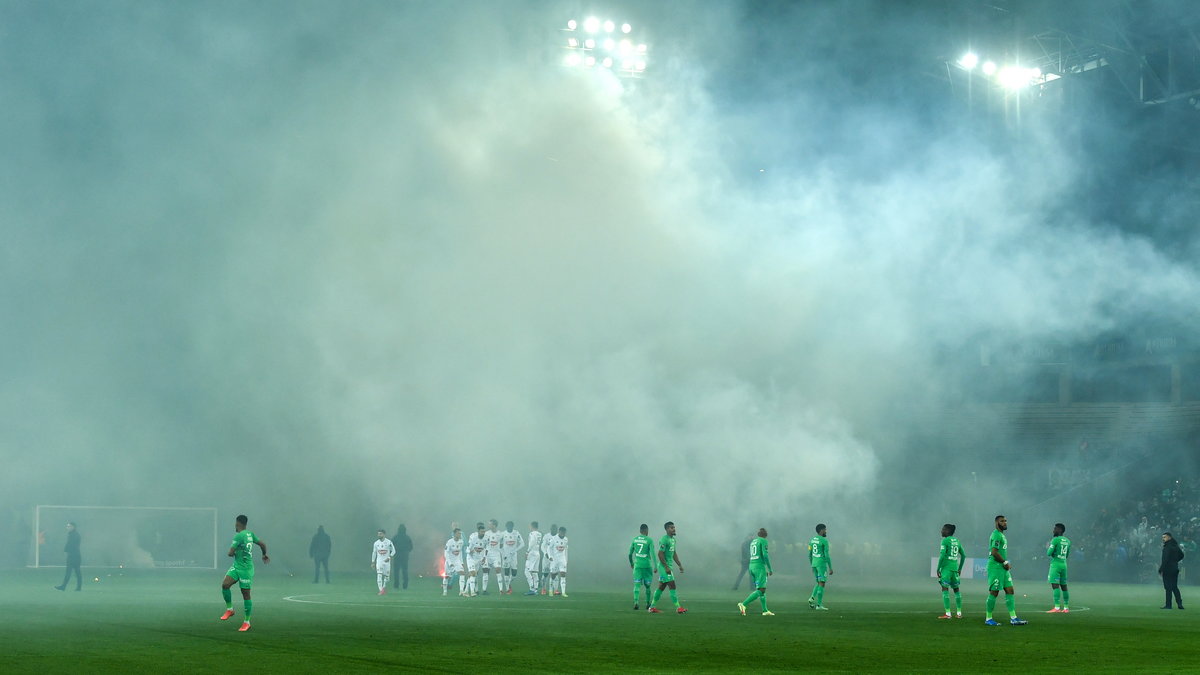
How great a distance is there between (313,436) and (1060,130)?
92.6 ft

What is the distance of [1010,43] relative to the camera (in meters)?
39.8

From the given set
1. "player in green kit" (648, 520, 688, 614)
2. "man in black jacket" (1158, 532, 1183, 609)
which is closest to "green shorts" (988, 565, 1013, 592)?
"player in green kit" (648, 520, 688, 614)

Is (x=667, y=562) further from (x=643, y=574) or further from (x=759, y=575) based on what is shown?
(x=759, y=575)

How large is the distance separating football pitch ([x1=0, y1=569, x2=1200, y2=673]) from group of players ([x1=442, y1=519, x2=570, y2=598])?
1.26 metres

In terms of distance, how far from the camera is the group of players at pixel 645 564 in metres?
20.9

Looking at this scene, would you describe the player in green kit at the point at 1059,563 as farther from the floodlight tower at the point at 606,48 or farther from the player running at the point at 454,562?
the floodlight tower at the point at 606,48

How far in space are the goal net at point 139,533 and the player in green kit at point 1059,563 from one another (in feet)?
100

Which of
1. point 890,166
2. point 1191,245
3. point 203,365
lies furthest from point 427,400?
point 1191,245

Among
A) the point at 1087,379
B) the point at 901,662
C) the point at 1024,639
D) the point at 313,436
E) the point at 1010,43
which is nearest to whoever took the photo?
the point at 901,662

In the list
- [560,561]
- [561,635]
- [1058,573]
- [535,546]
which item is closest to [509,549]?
[535,546]

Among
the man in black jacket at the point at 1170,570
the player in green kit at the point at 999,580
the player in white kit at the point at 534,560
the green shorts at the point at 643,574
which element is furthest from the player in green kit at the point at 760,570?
the man in black jacket at the point at 1170,570

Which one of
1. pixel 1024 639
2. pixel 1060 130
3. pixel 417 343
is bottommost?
pixel 1024 639

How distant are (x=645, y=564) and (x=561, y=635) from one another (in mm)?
6723

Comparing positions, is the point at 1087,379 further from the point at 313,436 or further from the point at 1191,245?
the point at 313,436
